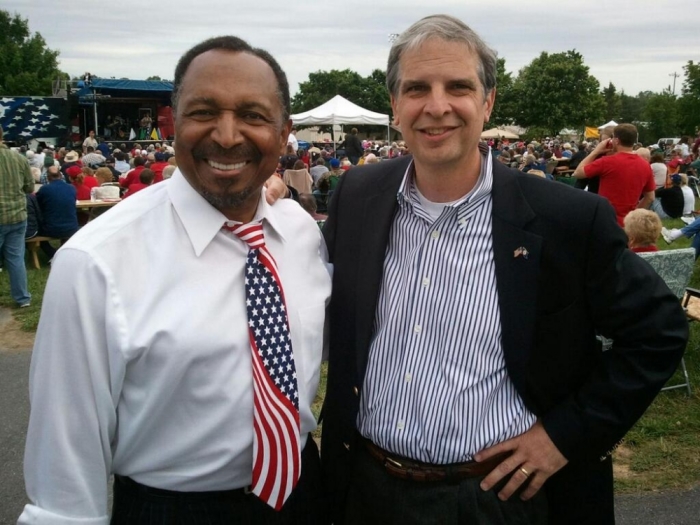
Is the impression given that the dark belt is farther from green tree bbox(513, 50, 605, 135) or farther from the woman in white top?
green tree bbox(513, 50, 605, 135)

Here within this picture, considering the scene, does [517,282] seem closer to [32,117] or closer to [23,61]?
[32,117]

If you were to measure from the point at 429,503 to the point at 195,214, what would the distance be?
112cm

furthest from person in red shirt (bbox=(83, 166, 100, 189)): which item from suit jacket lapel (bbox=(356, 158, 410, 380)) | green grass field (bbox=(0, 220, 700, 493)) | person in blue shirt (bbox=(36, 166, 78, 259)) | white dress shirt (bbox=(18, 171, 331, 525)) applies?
white dress shirt (bbox=(18, 171, 331, 525))

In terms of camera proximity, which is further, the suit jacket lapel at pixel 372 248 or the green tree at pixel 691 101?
the green tree at pixel 691 101

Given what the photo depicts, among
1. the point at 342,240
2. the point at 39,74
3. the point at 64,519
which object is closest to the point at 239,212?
the point at 342,240

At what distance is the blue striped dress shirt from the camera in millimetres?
1893

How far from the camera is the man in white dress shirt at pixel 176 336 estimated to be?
1519 mm

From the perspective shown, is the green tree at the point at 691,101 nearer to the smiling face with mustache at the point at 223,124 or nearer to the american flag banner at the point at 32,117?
the american flag banner at the point at 32,117

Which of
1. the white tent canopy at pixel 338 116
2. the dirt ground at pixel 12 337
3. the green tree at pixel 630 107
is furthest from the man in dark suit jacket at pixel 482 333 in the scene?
the green tree at pixel 630 107

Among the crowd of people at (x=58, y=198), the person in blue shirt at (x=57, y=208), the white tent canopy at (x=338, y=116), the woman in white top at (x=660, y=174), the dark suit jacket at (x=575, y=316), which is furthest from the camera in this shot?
the white tent canopy at (x=338, y=116)

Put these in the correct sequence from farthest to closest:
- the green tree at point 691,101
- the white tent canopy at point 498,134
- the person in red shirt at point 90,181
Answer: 1. the white tent canopy at point 498,134
2. the green tree at point 691,101
3. the person in red shirt at point 90,181

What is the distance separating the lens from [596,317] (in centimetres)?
191

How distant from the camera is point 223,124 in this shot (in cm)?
172

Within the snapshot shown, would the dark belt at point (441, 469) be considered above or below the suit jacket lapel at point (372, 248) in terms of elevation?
below
